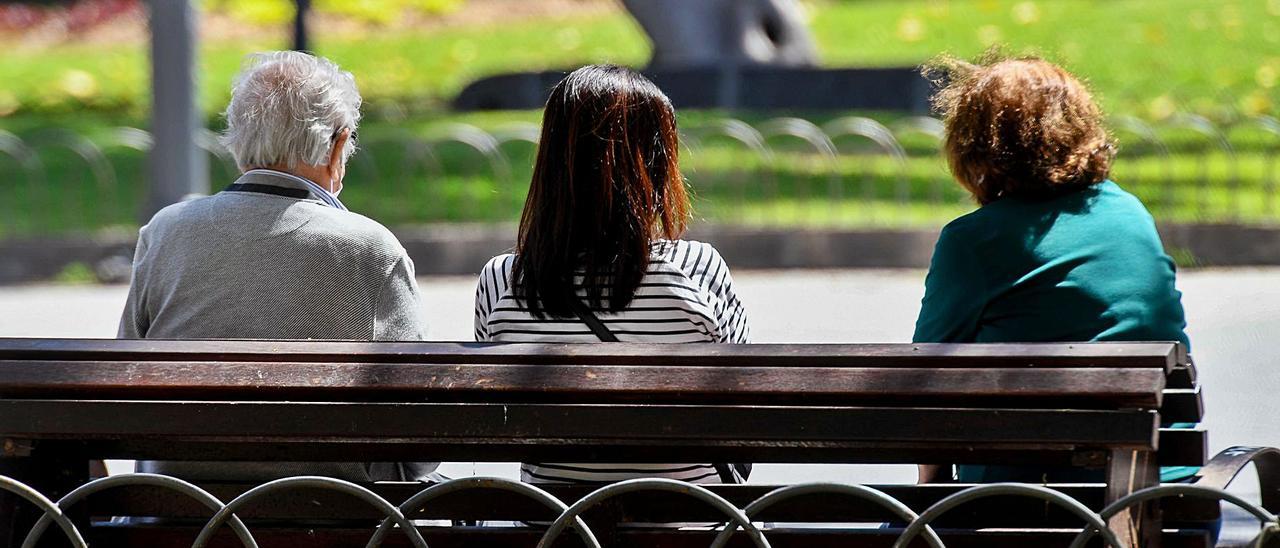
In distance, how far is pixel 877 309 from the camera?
932 centimetres

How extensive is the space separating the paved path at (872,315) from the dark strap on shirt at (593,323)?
11.7ft

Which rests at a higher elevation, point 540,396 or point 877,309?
point 877,309

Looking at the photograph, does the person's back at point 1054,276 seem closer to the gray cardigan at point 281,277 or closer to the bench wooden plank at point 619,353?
the bench wooden plank at point 619,353

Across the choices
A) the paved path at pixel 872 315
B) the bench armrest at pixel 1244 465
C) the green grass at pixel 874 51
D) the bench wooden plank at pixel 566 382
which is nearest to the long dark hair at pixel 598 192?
the bench wooden plank at pixel 566 382

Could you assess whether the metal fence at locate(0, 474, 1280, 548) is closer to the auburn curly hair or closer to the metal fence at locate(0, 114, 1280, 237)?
the auburn curly hair

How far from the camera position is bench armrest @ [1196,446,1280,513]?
3201 mm

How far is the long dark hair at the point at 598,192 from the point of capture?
3279 mm

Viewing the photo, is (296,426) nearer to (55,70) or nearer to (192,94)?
(192,94)

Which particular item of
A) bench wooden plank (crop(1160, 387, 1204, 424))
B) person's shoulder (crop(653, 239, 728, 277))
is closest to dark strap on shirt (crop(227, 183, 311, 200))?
person's shoulder (crop(653, 239, 728, 277))

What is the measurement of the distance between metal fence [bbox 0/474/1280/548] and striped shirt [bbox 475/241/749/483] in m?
0.25

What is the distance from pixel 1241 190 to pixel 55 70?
48.9 ft

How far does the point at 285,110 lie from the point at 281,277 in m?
0.38

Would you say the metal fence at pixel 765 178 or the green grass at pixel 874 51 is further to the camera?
the green grass at pixel 874 51

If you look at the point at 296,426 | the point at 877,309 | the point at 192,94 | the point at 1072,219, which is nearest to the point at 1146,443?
the point at 1072,219
